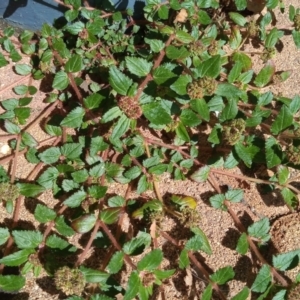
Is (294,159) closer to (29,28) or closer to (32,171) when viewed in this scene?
(32,171)

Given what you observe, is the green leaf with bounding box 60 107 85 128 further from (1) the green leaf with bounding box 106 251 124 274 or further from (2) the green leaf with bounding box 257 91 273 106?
(2) the green leaf with bounding box 257 91 273 106

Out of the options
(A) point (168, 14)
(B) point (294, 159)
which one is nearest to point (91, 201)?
(B) point (294, 159)

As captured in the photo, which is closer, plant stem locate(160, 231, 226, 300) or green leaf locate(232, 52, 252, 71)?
plant stem locate(160, 231, 226, 300)

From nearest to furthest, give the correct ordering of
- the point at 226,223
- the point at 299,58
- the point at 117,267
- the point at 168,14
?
the point at 117,267 → the point at 226,223 → the point at 168,14 → the point at 299,58

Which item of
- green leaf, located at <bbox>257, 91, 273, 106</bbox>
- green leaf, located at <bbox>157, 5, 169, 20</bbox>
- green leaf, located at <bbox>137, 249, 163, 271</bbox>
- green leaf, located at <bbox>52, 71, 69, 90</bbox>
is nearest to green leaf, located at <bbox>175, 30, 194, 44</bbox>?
green leaf, located at <bbox>157, 5, 169, 20</bbox>

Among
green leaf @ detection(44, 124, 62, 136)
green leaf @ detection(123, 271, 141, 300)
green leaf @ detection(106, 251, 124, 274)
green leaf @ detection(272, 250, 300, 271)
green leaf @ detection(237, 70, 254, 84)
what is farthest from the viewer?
green leaf @ detection(237, 70, 254, 84)

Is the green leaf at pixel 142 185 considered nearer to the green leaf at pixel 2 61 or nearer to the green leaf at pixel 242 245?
the green leaf at pixel 242 245
